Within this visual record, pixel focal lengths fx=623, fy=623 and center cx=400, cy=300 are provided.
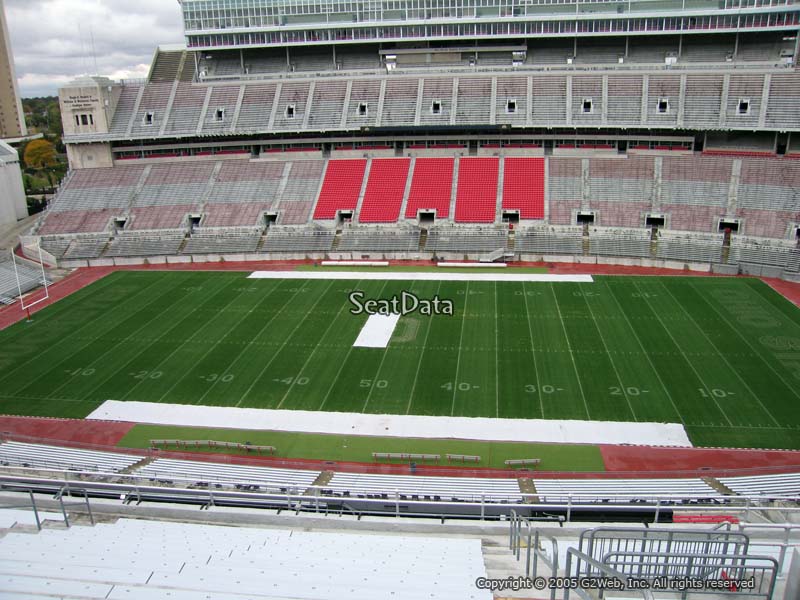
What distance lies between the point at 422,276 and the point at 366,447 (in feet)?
52.1

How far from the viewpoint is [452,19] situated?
144 ft

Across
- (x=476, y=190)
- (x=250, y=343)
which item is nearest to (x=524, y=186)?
(x=476, y=190)

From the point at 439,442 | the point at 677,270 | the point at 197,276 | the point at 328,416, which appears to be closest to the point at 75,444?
the point at 328,416

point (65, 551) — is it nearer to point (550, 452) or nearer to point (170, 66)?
point (550, 452)

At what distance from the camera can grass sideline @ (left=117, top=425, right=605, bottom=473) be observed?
1747 cm

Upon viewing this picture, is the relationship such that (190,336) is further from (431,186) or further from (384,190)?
(431,186)

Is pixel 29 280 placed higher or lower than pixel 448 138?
lower

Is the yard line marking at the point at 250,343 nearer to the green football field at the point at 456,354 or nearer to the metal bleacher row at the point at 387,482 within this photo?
the green football field at the point at 456,354

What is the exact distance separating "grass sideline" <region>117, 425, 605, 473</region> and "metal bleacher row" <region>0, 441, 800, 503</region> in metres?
0.89

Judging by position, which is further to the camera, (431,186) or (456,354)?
(431,186)

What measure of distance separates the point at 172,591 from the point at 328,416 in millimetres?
13355

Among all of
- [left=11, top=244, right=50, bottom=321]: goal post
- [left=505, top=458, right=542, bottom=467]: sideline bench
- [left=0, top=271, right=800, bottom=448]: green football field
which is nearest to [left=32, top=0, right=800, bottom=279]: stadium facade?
[left=11, top=244, right=50, bottom=321]: goal post

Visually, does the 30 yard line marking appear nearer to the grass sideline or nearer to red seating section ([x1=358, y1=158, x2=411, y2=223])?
the grass sideline

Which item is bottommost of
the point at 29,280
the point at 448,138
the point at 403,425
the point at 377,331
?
the point at 403,425
